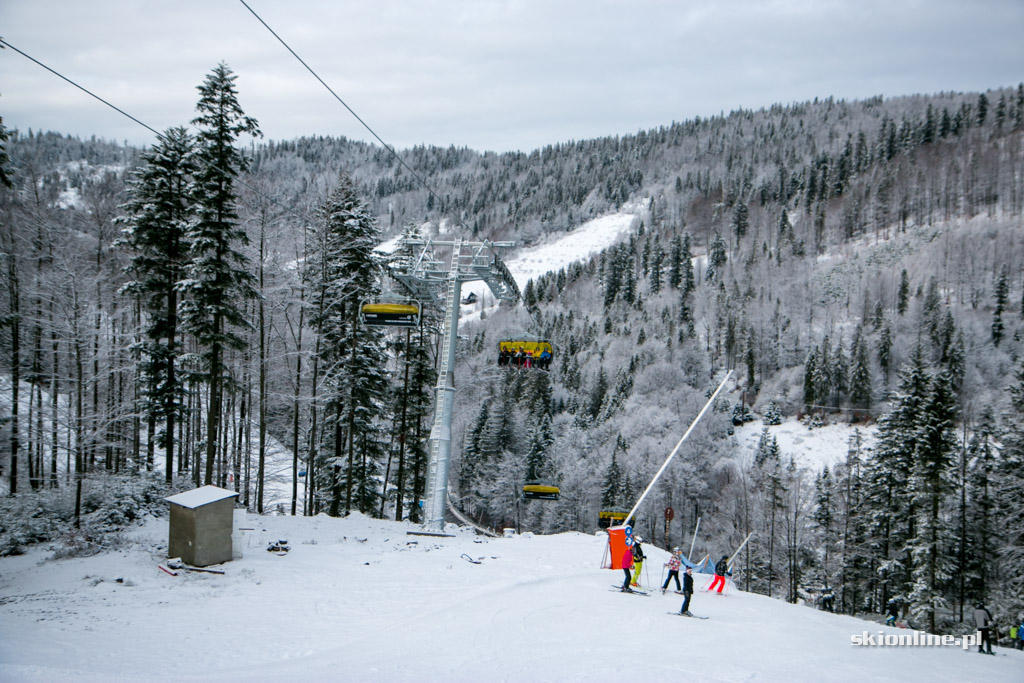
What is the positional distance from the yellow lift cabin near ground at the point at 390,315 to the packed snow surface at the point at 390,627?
8.40 metres

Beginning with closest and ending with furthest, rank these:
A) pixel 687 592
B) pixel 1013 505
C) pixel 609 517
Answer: pixel 687 592 < pixel 1013 505 < pixel 609 517

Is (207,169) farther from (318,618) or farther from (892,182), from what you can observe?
(892,182)

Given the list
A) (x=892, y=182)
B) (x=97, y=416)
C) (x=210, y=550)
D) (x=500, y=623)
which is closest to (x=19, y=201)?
(x=97, y=416)

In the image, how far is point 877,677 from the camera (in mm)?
11000

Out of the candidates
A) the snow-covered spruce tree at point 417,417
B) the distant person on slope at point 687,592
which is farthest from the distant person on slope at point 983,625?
the snow-covered spruce tree at point 417,417

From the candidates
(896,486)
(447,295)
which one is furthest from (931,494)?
(447,295)

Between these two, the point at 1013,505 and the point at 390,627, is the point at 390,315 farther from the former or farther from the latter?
the point at 1013,505

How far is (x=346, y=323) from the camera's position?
2777cm

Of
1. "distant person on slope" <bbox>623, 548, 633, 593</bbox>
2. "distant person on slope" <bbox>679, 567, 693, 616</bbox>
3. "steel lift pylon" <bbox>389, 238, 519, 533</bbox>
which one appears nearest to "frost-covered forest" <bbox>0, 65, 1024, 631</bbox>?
"steel lift pylon" <bbox>389, 238, 519, 533</bbox>

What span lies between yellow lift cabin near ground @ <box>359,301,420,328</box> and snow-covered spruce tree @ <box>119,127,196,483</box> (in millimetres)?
6986

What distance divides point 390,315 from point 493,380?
5058cm

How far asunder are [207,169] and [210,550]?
12656 mm

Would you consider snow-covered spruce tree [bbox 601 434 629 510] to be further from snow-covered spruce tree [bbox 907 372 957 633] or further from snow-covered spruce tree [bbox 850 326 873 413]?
snow-covered spruce tree [bbox 850 326 873 413]

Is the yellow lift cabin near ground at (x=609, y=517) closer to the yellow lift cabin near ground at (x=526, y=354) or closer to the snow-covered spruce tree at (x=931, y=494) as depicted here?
the snow-covered spruce tree at (x=931, y=494)
